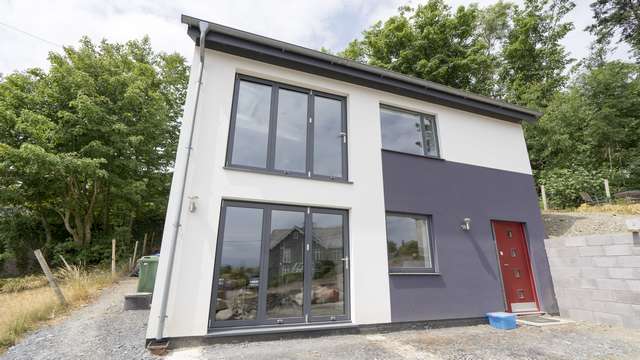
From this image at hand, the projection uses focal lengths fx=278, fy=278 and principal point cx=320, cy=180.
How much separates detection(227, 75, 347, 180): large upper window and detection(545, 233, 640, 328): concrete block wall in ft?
18.2

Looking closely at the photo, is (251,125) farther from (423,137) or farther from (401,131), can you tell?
(423,137)

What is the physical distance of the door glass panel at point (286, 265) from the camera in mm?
4590

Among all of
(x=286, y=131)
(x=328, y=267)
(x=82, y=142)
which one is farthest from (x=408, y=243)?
(x=82, y=142)

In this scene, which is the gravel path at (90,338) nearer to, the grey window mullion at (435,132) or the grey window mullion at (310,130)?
the grey window mullion at (310,130)

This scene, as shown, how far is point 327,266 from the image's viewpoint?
199 inches

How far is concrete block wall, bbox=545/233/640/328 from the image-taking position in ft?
17.5

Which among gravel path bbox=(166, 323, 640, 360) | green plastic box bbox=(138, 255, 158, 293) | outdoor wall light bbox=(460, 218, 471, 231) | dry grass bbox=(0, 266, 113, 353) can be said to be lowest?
gravel path bbox=(166, 323, 640, 360)

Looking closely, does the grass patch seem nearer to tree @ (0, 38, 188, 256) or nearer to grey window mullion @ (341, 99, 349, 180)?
tree @ (0, 38, 188, 256)

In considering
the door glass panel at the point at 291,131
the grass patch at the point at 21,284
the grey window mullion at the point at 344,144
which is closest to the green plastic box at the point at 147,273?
the door glass panel at the point at 291,131

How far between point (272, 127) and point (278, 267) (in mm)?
2595

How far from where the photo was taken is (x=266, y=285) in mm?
4551

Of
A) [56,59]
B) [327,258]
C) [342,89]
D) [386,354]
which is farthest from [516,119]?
[56,59]

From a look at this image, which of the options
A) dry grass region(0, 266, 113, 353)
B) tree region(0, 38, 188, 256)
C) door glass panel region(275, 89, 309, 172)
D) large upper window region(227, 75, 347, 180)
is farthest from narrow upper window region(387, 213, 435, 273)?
tree region(0, 38, 188, 256)

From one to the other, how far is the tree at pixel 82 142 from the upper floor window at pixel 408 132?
Result: 1098 cm
